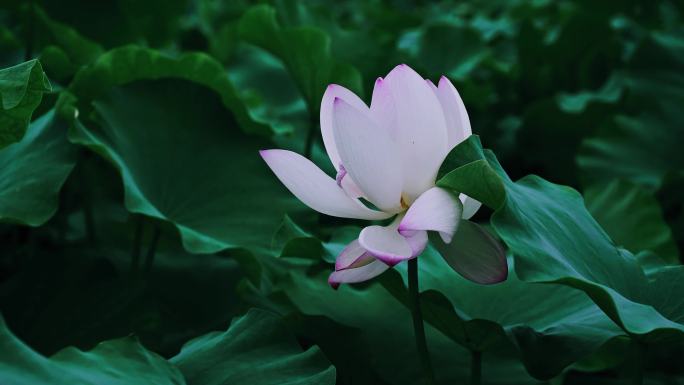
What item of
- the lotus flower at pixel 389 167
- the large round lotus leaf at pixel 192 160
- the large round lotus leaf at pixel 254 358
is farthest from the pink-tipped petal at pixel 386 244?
the large round lotus leaf at pixel 192 160

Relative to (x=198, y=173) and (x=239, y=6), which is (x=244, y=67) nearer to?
(x=239, y=6)

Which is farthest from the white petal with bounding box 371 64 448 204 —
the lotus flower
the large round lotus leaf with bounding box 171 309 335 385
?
the large round lotus leaf with bounding box 171 309 335 385

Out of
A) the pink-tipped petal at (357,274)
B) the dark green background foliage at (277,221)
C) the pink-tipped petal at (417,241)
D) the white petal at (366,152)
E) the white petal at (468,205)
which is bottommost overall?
the dark green background foliage at (277,221)

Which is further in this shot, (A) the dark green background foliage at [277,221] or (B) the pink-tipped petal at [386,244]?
(A) the dark green background foliage at [277,221]

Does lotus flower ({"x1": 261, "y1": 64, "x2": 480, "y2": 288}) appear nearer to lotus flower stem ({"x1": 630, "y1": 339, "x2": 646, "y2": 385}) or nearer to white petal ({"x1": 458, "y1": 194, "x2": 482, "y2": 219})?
white petal ({"x1": 458, "y1": 194, "x2": 482, "y2": 219})

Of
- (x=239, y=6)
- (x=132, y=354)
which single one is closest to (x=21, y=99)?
(x=132, y=354)

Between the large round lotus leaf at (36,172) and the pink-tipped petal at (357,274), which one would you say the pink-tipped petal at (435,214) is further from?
the large round lotus leaf at (36,172)

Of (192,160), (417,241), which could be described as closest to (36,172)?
(192,160)

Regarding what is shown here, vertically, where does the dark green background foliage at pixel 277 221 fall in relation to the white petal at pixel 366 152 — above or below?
below
